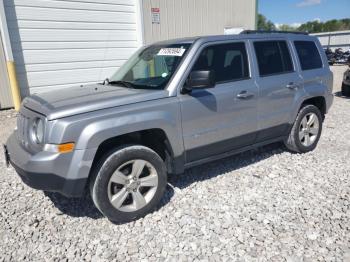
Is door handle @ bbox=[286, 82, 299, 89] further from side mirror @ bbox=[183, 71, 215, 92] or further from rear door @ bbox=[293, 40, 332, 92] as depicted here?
side mirror @ bbox=[183, 71, 215, 92]

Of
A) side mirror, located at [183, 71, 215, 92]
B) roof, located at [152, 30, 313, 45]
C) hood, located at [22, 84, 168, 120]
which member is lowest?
hood, located at [22, 84, 168, 120]

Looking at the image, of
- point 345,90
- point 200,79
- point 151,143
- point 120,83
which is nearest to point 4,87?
point 120,83

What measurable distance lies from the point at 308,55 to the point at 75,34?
6.48 m

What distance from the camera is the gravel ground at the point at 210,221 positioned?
288cm

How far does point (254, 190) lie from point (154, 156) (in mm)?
1418

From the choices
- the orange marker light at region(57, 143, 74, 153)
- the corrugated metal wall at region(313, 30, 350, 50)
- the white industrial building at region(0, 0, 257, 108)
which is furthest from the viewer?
the corrugated metal wall at region(313, 30, 350, 50)

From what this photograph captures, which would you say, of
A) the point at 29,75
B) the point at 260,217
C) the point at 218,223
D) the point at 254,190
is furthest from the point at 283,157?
the point at 29,75

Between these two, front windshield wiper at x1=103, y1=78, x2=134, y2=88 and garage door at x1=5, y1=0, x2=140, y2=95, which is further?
garage door at x1=5, y1=0, x2=140, y2=95

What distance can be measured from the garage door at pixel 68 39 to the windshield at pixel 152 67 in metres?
5.08

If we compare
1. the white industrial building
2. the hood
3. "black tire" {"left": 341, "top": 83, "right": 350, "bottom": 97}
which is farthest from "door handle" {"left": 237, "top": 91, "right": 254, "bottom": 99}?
"black tire" {"left": 341, "top": 83, "right": 350, "bottom": 97}

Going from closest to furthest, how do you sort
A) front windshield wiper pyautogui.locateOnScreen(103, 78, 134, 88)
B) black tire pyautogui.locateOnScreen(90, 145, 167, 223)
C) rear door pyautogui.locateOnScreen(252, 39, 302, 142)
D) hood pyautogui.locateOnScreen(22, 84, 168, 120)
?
1. hood pyautogui.locateOnScreen(22, 84, 168, 120)
2. black tire pyautogui.locateOnScreen(90, 145, 167, 223)
3. front windshield wiper pyautogui.locateOnScreen(103, 78, 134, 88)
4. rear door pyautogui.locateOnScreen(252, 39, 302, 142)

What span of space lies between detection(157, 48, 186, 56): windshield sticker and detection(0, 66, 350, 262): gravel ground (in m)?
A: 1.66

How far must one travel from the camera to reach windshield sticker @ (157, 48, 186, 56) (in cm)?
371

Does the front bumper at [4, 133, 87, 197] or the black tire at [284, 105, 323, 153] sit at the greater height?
the front bumper at [4, 133, 87, 197]
